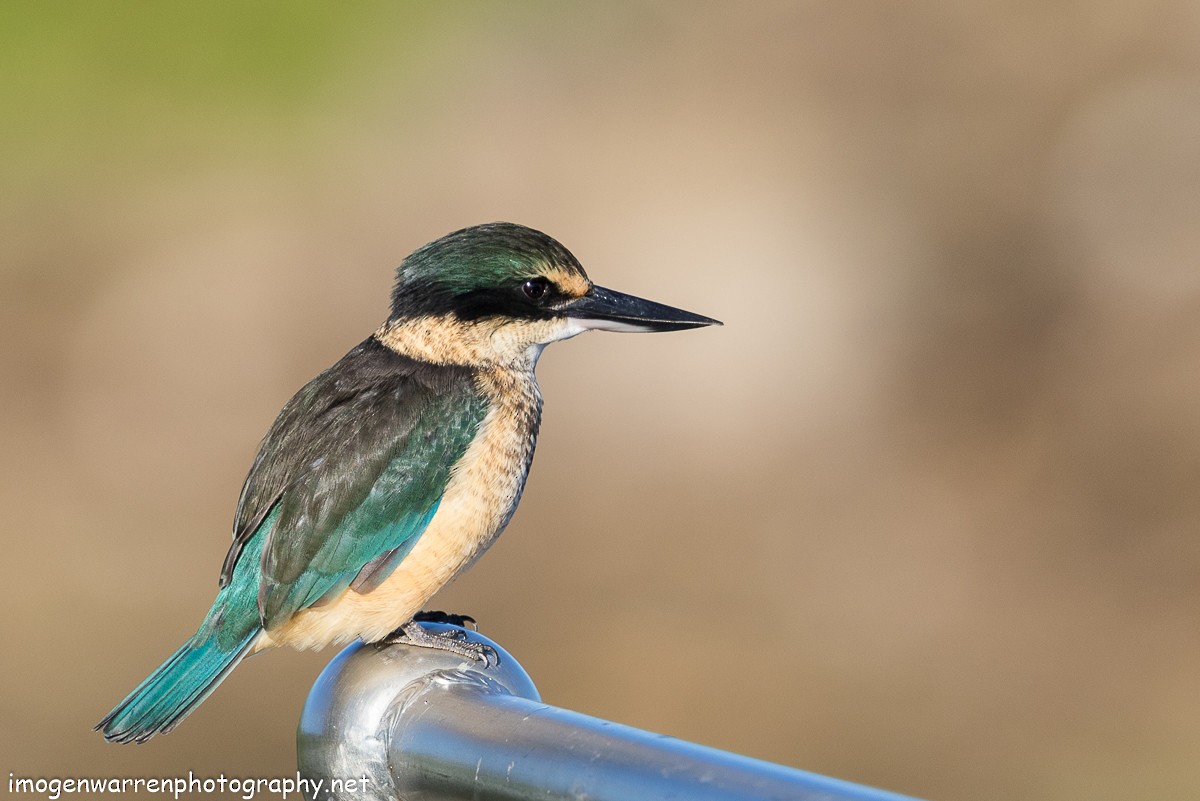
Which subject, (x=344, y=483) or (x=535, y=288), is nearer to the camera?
(x=344, y=483)

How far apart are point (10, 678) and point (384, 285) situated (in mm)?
2929

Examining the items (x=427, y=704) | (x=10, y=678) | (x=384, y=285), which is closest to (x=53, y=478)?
(x=10, y=678)

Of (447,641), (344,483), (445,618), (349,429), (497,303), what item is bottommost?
(445,618)

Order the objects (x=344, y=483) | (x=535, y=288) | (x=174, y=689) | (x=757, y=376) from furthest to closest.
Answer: (x=757, y=376), (x=535, y=288), (x=344, y=483), (x=174, y=689)

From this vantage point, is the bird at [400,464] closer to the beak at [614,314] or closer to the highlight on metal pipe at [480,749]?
the beak at [614,314]

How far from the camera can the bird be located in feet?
9.60

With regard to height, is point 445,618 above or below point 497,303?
below

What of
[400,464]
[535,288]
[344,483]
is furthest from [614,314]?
[344,483]

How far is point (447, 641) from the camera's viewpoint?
9.41 feet

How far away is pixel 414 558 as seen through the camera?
301cm

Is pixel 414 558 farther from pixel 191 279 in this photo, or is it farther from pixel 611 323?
pixel 191 279

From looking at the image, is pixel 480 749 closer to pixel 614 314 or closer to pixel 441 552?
pixel 441 552

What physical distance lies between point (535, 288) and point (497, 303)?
86 millimetres

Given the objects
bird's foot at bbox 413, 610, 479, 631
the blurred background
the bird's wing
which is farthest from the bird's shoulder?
the blurred background
